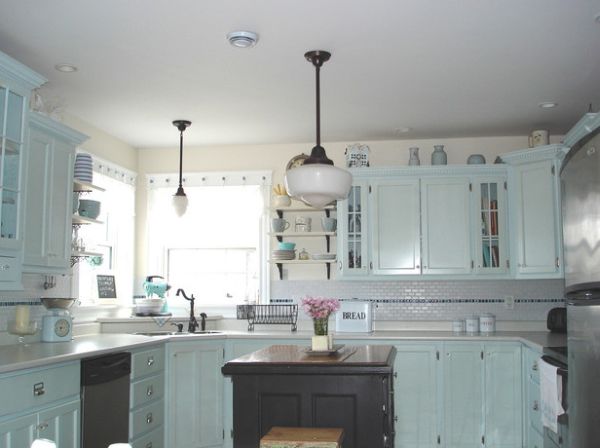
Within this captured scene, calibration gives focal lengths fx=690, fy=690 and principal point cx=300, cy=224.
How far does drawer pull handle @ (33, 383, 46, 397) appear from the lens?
11.2 ft

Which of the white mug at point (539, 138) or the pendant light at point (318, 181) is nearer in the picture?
the pendant light at point (318, 181)

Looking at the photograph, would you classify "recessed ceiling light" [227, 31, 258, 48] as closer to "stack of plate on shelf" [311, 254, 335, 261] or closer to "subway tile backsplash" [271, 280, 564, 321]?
"stack of plate on shelf" [311, 254, 335, 261]

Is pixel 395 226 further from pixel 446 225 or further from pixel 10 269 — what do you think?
pixel 10 269

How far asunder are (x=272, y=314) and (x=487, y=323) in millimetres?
1824

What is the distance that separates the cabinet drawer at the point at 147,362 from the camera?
457cm

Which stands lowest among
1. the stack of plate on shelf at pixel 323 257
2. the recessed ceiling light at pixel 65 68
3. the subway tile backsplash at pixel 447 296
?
the subway tile backsplash at pixel 447 296

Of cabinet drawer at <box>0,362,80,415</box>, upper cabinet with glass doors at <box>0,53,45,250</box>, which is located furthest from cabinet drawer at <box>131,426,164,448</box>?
upper cabinet with glass doors at <box>0,53,45,250</box>

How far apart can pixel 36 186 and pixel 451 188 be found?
10.8ft

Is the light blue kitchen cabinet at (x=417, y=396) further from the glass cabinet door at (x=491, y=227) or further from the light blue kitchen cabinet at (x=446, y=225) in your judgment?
the glass cabinet door at (x=491, y=227)

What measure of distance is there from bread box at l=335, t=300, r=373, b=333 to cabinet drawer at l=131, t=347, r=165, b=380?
1.52 meters

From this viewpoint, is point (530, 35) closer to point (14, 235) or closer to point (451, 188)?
point (451, 188)

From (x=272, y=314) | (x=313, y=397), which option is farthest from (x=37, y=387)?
(x=272, y=314)

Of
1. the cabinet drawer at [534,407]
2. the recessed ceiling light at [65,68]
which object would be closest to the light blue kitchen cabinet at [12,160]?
the recessed ceiling light at [65,68]

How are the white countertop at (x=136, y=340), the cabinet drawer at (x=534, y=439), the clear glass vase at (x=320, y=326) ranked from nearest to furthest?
the white countertop at (x=136, y=340) → the clear glass vase at (x=320, y=326) → the cabinet drawer at (x=534, y=439)
